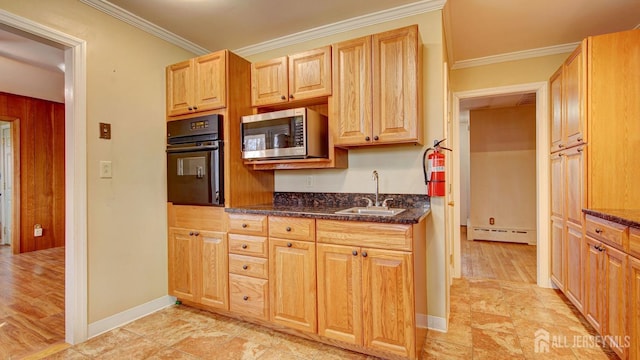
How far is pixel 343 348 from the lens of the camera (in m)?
1.99

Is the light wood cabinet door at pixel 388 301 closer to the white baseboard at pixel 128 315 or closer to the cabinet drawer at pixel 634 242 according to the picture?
the cabinet drawer at pixel 634 242

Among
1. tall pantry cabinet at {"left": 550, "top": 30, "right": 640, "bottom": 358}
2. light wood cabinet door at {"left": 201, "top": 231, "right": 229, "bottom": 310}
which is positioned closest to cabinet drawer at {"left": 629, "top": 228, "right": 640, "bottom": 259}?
tall pantry cabinet at {"left": 550, "top": 30, "right": 640, "bottom": 358}

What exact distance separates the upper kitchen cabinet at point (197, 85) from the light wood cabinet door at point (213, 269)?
1047 mm

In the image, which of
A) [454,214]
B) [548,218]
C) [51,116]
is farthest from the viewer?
[51,116]

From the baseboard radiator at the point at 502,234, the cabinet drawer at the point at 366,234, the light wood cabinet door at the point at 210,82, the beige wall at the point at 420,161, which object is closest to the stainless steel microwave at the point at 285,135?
the light wood cabinet door at the point at 210,82

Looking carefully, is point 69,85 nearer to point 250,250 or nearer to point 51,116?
point 250,250

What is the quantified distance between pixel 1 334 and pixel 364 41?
11.0 ft

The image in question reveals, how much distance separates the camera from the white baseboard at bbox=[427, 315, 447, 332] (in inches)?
87.8

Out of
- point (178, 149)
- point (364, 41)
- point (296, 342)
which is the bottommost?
point (296, 342)

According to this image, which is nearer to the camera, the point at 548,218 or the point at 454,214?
the point at 548,218

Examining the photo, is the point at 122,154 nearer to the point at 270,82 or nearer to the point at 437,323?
the point at 270,82

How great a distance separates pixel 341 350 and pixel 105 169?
211 cm

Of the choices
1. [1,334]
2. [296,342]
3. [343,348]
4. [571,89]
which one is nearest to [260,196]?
[296,342]

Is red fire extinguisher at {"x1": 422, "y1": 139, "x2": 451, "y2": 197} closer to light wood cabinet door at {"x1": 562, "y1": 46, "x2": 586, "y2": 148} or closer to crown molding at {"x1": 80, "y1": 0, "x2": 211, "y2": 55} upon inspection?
light wood cabinet door at {"x1": 562, "y1": 46, "x2": 586, "y2": 148}
